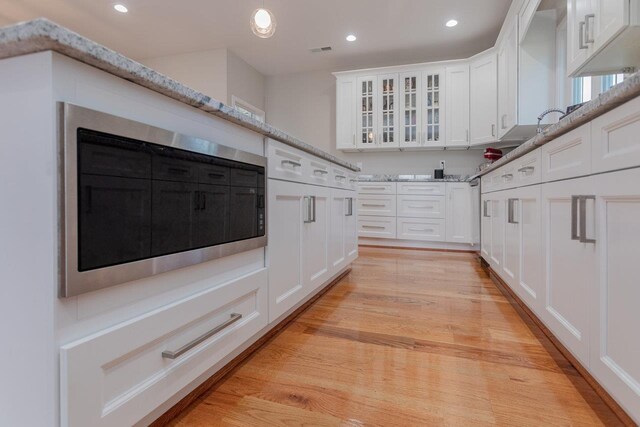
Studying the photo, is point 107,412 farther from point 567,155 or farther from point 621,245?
point 567,155

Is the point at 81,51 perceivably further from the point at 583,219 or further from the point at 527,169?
the point at 527,169

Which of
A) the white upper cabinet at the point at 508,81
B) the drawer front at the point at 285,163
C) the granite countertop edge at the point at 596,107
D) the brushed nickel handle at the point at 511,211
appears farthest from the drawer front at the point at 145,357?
the white upper cabinet at the point at 508,81

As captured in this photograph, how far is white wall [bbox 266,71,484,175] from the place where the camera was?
4516 mm

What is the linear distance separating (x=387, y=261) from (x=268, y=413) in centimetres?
251

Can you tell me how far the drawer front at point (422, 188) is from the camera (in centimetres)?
398

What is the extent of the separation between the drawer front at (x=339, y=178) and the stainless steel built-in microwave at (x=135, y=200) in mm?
1142

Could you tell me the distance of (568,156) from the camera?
116 cm

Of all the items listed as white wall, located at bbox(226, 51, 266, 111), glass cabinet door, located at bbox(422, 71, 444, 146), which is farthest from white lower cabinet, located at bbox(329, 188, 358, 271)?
white wall, located at bbox(226, 51, 266, 111)

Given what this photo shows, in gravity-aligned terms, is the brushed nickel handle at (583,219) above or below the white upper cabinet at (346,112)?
below

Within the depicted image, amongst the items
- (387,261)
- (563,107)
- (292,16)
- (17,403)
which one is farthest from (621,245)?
(292,16)

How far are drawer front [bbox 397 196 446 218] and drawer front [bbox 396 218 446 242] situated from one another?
64mm

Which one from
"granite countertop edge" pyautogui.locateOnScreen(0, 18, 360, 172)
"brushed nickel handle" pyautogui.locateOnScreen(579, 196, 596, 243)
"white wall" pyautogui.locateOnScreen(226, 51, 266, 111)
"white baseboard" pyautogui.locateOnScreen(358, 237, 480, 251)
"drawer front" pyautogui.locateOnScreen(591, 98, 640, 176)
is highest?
"white wall" pyautogui.locateOnScreen(226, 51, 266, 111)

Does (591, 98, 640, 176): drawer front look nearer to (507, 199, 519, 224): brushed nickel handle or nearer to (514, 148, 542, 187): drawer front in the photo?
(514, 148, 542, 187): drawer front

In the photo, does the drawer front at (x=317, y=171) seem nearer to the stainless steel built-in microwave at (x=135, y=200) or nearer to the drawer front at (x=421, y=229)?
the stainless steel built-in microwave at (x=135, y=200)
